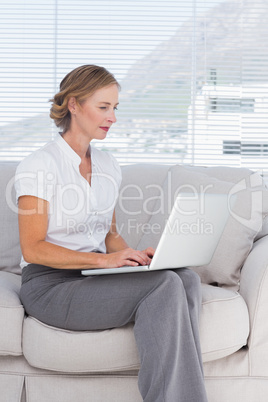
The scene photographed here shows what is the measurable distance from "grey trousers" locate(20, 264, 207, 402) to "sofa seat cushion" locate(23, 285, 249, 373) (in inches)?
1.4

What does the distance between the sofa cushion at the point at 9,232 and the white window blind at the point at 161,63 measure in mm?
1065

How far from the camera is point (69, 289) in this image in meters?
1.79

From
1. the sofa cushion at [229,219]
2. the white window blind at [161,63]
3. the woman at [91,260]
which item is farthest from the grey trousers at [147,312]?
the white window blind at [161,63]

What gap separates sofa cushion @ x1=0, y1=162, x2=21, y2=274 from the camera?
245 cm

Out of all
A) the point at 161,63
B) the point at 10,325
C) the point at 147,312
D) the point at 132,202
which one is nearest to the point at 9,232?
the point at 132,202

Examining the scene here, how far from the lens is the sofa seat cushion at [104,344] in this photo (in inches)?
68.9

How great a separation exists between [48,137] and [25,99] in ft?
0.93

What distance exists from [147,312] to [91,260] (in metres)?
0.29

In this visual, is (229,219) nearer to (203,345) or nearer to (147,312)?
(203,345)

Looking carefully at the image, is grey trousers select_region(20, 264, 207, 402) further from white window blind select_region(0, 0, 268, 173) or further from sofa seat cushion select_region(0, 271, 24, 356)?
white window blind select_region(0, 0, 268, 173)

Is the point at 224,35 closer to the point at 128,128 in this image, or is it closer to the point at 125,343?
the point at 128,128

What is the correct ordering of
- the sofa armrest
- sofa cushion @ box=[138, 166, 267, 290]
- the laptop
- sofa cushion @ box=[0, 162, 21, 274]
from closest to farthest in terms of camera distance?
the laptop
the sofa armrest
sofa cushion @ box=[138, 166, 267, 290]
sofa cushion @ box=[0, 162, 21, 274]

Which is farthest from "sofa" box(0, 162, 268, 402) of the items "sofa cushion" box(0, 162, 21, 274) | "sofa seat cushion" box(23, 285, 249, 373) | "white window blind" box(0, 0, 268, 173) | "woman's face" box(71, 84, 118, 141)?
"white window blind" box(0, 0, 268, 173)

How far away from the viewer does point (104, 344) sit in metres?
1.75
